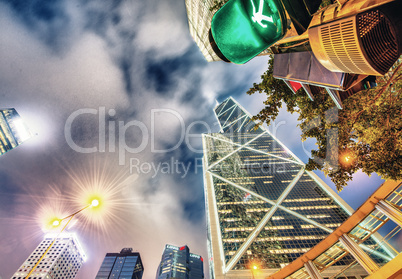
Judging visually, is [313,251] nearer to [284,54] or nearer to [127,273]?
[284,54]

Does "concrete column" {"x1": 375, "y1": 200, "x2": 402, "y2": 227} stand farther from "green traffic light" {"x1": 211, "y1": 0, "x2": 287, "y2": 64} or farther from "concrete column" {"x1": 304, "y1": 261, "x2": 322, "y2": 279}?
"green traffic light" {"x1": 211, "y1": 0, "x2": 287, "y2": 64}

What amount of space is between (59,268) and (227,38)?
120 meters

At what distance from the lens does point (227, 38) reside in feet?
5.42

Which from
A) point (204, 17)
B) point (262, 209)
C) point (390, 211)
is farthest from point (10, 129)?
point (390, 211)

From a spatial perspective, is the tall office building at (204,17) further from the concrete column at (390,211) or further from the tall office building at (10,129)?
the tall office building at (10,129)

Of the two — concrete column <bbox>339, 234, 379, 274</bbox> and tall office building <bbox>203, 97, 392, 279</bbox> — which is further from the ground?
tall office building <bbox>203, 97, 392, 279</bbox>

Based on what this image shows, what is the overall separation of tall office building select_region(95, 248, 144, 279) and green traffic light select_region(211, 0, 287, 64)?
114 meters

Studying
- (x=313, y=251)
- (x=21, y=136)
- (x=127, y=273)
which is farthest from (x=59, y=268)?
(x=313, y=251)

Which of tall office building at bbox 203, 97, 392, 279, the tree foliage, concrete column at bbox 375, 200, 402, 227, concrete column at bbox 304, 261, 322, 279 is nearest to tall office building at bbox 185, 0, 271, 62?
the tree foliage

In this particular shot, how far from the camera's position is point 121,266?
85.4 metres

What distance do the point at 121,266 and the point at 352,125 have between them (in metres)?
115

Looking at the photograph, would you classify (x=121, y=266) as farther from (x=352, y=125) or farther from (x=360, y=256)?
(x=352, y=125)

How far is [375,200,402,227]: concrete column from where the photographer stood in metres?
4.66

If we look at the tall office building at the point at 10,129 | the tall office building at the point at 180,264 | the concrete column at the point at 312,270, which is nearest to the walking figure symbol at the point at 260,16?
the concrete column at the point at 312,270
